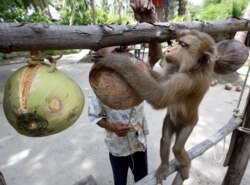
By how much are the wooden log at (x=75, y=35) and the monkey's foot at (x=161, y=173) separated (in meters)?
1.19

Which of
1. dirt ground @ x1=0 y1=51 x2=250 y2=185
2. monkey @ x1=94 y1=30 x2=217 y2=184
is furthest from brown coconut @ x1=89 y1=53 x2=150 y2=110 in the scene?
dirt ground @ x1=0 y1=51 x2=250 y2=185

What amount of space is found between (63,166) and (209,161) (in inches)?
88.8

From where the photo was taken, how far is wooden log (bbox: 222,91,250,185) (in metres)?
3.11

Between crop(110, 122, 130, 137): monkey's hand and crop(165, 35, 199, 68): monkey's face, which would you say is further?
crop(110, 122, 130, 137): monkey's hand

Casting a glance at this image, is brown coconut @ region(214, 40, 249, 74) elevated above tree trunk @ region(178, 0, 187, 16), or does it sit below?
above

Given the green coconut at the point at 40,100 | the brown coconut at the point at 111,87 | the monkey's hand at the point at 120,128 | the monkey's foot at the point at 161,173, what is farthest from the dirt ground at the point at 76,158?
the green coconut at the point at 40,100

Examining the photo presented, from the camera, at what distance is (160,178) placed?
220 cm

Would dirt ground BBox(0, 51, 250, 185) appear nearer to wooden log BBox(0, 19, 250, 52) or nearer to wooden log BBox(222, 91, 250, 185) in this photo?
wooden log BBox(222, 91, 250, 185)

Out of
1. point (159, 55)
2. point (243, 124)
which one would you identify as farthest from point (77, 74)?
point (159, 55)

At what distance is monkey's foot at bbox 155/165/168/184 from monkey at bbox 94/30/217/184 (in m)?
0.51

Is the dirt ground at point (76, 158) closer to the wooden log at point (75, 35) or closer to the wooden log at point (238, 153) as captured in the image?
the wooden log at point (238, 153)

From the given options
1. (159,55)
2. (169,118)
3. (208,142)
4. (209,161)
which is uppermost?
(159,55)

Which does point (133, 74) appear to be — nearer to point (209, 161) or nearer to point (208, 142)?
point (208, 142)

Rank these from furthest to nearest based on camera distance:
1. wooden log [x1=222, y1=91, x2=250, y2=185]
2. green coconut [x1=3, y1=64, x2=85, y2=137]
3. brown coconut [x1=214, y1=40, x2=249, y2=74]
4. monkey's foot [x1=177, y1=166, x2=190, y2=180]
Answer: wooden log [x1=222, y1=91, x2=250, y2=185] < monkey's foot [x1=177, y1=166, x2=190, y2=180] < brown coconut [x1=214, y1=40, x2=249, y2=74] < green coconut [x1=3, y1=64, x2=85, y2=137]
